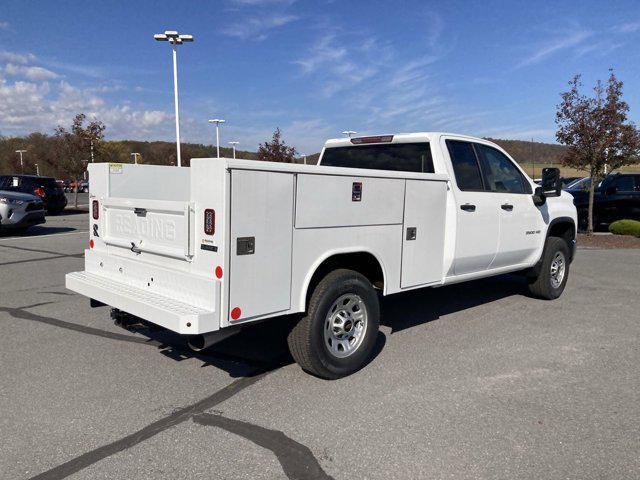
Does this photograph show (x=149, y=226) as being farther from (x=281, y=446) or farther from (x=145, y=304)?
(x=281, y=446)

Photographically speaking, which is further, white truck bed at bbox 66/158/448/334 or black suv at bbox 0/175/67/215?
black suv at bbox 0/175/67/215

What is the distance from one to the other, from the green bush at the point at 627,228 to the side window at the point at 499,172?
10758 mm

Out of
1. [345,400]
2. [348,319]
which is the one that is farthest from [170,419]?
[348,319]

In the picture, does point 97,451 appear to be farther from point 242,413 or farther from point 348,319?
point 348,319

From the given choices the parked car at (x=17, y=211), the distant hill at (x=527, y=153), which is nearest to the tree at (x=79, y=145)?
the parked car at (x=17, y=211)

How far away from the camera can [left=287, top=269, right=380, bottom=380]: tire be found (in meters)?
4.06

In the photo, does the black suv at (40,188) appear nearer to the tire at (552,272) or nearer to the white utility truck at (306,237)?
the white utility truck at (306,237)

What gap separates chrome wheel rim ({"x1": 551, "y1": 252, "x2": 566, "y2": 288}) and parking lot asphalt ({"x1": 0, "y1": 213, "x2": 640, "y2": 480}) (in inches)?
36.7

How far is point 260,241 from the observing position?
3623 millimetres

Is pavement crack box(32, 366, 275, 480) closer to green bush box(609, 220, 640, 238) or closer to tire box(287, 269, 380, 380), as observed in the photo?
tire box(287, 269, 380, 380)

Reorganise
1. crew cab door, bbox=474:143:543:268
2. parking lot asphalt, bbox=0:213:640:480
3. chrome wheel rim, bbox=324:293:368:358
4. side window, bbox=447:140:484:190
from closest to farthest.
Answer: parking lot asphalt, bbox=0:213:640:480 < chrome wheel rim, bbox=324:293:368:358 < side window, bbox=447:140:484:190 < crew cab door, bbox=474:143:543:268

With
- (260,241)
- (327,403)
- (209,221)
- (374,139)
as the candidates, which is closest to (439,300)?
(374,139)

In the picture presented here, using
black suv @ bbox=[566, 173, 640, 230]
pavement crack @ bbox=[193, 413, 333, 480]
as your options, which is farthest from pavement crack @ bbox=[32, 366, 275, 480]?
black suv @ bbox=[566, 173, 640, 230]

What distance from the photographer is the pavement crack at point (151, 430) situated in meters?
2.97
